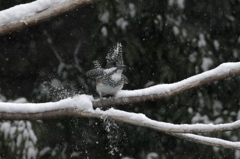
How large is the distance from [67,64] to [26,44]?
421 mm

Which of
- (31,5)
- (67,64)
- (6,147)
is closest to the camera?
(31,5)

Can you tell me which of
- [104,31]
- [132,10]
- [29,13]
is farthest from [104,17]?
[29,13]

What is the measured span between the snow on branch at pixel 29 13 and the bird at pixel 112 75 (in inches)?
20.4

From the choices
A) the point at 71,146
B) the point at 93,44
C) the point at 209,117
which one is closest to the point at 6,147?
the point at 71,146

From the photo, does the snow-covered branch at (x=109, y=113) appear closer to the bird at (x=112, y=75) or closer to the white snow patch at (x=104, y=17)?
the bird at (x=112, y=75)

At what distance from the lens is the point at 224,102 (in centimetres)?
377

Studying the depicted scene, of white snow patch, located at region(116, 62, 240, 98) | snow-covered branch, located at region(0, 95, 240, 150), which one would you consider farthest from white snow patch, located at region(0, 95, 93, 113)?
white snow patch, located at region(116, 62, 240, 98)

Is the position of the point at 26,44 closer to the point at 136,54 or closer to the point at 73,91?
the point at 73,91

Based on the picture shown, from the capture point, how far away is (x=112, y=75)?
2.41 meters

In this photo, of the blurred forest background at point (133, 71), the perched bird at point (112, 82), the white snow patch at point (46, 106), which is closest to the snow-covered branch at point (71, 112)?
the white snow patch at point (46, 106)

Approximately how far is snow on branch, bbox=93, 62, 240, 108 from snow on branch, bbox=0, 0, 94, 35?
1.69 feet

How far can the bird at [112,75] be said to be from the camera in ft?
7.67

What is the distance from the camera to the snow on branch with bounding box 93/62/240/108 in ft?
6.20

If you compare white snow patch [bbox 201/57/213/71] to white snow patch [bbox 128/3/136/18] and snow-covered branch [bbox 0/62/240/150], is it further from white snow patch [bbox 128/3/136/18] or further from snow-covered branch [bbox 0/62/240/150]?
snow-covered branch [bbox 0/62/240/150]
